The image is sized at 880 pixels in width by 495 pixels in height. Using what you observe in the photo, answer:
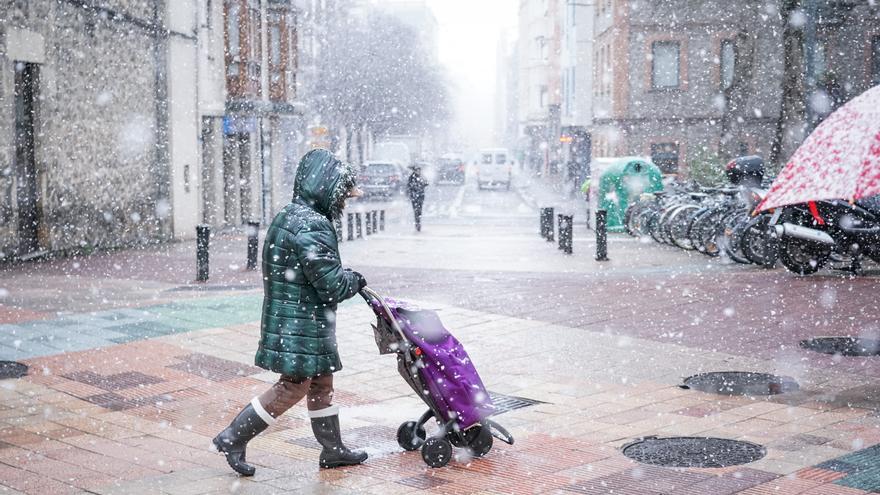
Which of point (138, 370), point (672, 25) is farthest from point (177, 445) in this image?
point (672, 25)

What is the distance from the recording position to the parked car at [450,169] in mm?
66875

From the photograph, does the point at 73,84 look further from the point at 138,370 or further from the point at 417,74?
the point at 417,74

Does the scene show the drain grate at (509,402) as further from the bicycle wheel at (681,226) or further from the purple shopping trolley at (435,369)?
the bicycle wheel at (681,226)

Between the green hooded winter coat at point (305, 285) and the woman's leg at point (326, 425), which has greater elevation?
the green hooded winter coat at point (305, 285)

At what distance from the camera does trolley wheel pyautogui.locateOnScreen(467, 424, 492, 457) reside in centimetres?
628

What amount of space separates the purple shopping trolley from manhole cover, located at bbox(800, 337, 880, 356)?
14.6 feet

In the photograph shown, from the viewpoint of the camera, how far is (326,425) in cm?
609

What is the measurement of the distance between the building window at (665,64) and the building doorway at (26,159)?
25278 mm

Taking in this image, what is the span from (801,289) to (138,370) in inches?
327

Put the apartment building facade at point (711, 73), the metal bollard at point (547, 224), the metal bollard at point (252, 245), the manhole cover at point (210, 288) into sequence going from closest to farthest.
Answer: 1. the manhole cover at point (210, 288)
2. the metal bollard at point (252, 245)
3. the metal bollard at point (547, 224)
4. the apartment building facade at point (711, 73)

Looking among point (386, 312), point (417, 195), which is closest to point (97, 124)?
point (417, 195)

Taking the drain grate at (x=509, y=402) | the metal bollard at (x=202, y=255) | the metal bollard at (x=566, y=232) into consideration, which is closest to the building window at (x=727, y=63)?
the metal bollard at (x=566, y=232)

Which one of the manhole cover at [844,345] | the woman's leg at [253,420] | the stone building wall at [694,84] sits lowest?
the manhole cover at [844,345]

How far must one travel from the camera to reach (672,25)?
39.6 metres
